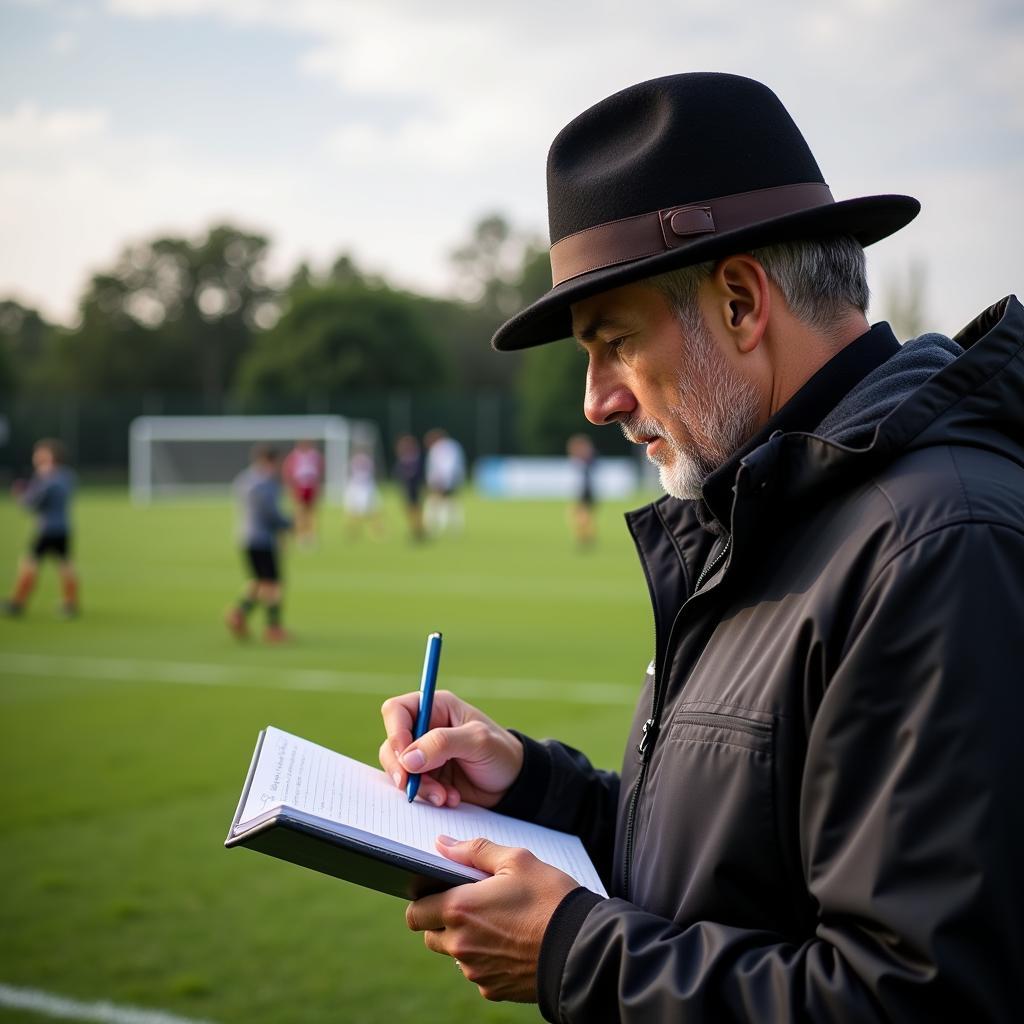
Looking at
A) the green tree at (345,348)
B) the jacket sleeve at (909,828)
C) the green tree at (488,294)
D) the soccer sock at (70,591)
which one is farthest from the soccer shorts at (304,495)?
the green tree at (488,294)

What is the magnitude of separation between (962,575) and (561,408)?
64996 mm

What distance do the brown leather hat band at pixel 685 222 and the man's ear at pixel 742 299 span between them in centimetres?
7

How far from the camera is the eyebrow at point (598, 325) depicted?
6.69ft

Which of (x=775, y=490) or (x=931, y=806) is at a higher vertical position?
(x=775, y=490)

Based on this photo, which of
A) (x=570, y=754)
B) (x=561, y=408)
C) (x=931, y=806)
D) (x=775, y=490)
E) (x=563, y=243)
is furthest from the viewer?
(x=561, y=408)

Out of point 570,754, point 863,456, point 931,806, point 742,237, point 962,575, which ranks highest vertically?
point 742,237

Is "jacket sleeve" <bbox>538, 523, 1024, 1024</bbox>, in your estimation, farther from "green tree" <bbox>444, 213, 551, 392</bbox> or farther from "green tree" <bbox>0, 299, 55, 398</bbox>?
"green tree" <bbox>0, 299, 55, 398</bbox>

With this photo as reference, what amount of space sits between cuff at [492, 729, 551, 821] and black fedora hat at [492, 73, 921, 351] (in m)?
0.98

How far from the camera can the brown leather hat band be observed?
1884mm

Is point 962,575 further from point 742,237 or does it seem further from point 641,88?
point 641,88

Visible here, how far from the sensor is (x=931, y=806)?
142cm

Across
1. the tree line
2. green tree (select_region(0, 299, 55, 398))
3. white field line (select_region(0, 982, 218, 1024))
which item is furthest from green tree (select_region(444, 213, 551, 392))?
white field line (select_region(0, 982, 218, 1024))

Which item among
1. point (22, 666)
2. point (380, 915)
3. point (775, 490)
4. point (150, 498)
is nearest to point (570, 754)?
point (775, 490)

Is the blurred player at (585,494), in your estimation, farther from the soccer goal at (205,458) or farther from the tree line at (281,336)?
the tree line at (281,336)
